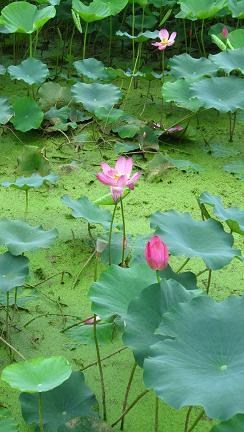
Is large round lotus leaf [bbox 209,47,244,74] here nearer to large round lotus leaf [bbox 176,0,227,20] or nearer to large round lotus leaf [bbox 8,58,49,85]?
large round lotus leaf [bbox 176,0,227,20]

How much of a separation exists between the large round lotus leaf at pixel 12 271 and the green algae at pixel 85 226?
19cm

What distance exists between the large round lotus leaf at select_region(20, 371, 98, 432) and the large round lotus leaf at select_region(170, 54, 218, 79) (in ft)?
6.08

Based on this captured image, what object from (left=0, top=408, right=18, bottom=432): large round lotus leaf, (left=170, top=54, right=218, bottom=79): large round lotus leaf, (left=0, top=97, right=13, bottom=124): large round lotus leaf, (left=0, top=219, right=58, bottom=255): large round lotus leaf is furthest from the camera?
(left=170, top=54, right=218, bottom=79): large round lotus leaf

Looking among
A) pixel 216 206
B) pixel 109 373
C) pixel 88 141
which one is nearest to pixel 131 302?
pixel 109 373

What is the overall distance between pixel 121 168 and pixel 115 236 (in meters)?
0.41

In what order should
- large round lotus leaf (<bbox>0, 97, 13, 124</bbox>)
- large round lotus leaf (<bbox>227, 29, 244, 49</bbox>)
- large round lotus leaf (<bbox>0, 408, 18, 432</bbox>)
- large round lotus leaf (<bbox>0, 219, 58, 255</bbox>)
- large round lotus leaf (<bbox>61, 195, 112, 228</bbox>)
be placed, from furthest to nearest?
large round lotus leaf (<bbox>227, 29, 244, 49</bbox>) < large round lotus leaf (<bbox>0, 97, 13, 124</bbox>) < large round lotus leaf (<bbox>61, 195, 112, 228</bbox>) < large round lotus leaf (<bbox>0, 219, 58, 255</bbox>) < large round lotus leaf (<bbox>0, 408, 18, 432</bbox>)

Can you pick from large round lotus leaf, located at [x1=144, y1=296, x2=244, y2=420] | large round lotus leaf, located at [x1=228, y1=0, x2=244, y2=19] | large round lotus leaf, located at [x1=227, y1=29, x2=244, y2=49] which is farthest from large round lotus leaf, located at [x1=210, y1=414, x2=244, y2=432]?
large round lotus leaf, located at [x1=228, y1=0, x2=244, y2=19]

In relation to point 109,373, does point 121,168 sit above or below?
above

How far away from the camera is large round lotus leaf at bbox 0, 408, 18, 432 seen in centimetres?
151

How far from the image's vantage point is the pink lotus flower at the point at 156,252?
60.7 inches

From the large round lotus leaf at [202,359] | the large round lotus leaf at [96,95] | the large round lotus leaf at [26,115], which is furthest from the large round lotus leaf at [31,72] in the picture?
the large round lotus leaf at [202,359]

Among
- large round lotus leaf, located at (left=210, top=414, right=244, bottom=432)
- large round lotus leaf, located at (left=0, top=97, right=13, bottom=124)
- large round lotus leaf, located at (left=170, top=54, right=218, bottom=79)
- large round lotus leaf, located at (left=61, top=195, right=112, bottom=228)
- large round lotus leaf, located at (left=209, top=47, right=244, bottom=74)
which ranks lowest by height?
large round lotus leaf, located at (left=0, top=97, right=13, bottom=124)

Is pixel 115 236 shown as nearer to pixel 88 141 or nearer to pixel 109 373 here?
pixel 109 373

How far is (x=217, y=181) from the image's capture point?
282 cm
